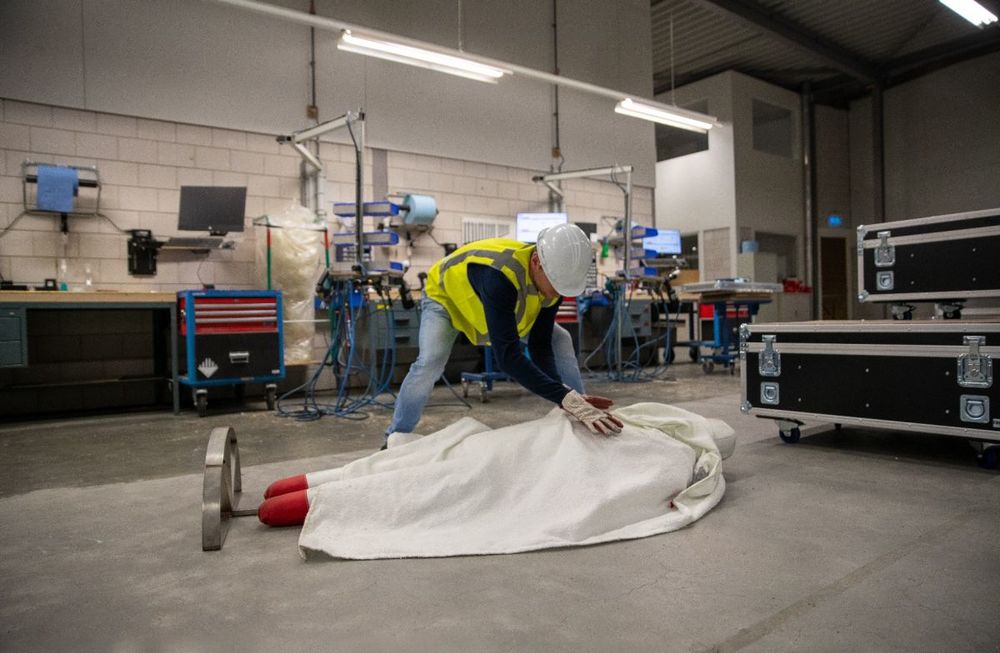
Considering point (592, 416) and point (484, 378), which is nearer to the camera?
point (592, 416)

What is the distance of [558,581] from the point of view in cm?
142

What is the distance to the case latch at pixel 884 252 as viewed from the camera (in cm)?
304

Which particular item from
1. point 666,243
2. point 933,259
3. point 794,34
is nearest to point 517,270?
point 933,259

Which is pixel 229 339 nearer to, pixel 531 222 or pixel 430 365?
pixel 430 365

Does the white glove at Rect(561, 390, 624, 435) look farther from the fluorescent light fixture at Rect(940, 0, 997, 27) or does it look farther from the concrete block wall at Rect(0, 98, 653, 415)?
the fluorescent light fixture at Rect(940, 0, 997, 27)

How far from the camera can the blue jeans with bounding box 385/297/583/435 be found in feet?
8.45

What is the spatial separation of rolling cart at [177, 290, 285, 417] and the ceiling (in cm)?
613

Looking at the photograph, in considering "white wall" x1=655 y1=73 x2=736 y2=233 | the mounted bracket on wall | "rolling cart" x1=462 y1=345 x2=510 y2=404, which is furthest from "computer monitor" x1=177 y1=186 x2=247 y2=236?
"white wall" x1=655 y1=73 x2=736 y2=233

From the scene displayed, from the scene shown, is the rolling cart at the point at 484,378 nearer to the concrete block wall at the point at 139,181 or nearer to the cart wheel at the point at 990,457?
the concrete block wall at the point at 139,181

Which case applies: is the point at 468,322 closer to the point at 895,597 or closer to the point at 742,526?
the point at 742,526

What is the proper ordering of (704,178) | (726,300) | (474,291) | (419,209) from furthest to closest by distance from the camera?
1. (704,178)
2. (726,300)
3. (419,209)
4. (474,291)

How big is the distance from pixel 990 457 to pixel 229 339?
4288 millimetres

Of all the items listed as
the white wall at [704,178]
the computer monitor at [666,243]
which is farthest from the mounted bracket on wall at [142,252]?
the white wall at [704,178]

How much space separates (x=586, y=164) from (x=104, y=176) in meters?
5.00
